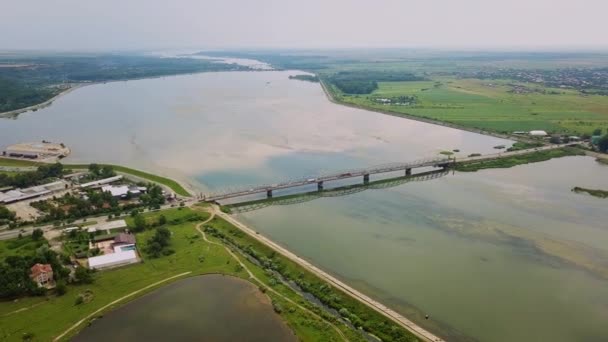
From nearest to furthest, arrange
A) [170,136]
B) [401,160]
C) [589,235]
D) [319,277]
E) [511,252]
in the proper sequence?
[319,277] → [511,252] → [589,235] → [401,160] → [170,136]

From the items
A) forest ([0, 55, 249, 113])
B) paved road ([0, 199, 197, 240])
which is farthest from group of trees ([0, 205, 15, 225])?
forest ([0, 55, 249, 113])

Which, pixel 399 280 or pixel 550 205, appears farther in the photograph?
pixel 550 205

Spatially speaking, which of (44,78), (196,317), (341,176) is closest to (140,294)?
(196,317)

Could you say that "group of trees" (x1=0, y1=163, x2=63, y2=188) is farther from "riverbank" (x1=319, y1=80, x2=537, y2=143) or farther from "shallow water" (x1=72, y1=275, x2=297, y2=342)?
"riverbank" (x1=319, y1=80, x2=537, y2=143)

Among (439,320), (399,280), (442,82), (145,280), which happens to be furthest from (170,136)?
(442,82)

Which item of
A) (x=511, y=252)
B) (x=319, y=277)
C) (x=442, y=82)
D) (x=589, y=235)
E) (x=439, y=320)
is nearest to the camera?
(x=439, y=320)

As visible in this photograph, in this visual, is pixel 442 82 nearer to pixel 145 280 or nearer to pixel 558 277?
pixel 558 277

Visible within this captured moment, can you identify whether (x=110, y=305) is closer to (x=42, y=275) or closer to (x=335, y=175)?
(x=42, y=275)
